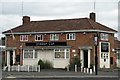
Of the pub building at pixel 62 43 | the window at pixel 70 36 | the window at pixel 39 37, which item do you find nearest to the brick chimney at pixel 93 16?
the pub building at pixel 62 43

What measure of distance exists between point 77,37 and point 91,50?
297cm

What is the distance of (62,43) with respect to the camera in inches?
1937

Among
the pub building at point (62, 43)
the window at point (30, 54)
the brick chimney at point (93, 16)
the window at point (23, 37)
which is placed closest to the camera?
the pub building at point (62, 43)

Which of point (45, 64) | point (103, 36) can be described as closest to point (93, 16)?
point (103, 36)

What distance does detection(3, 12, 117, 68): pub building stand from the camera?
4744 centimetres

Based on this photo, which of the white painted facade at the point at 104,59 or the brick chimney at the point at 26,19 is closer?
the white painted facade at the point at 104,59

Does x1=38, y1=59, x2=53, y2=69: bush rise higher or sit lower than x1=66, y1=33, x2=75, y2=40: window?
lower

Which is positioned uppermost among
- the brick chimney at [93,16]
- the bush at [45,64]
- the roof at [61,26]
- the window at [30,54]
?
the brick chimney at [93,16]

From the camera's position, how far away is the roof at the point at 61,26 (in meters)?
48.7

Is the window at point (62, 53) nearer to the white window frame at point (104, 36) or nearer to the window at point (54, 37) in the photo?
the window at point (54, 37)

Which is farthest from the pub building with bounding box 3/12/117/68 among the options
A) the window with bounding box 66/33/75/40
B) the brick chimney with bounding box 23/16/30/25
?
the brick chimney with bounding box 23/16/30/25

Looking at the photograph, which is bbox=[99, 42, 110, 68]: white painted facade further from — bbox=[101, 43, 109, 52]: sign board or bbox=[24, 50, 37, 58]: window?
bbox=[24, 50, 37, 58]: window

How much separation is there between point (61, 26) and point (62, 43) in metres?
2.86

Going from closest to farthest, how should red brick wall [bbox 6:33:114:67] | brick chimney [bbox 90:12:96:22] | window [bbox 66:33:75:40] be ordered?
red brick wall [bbox 6:33:114:67], window [bbox 66:33:75:40], brick chimney [bbox 90:12:96:22]
